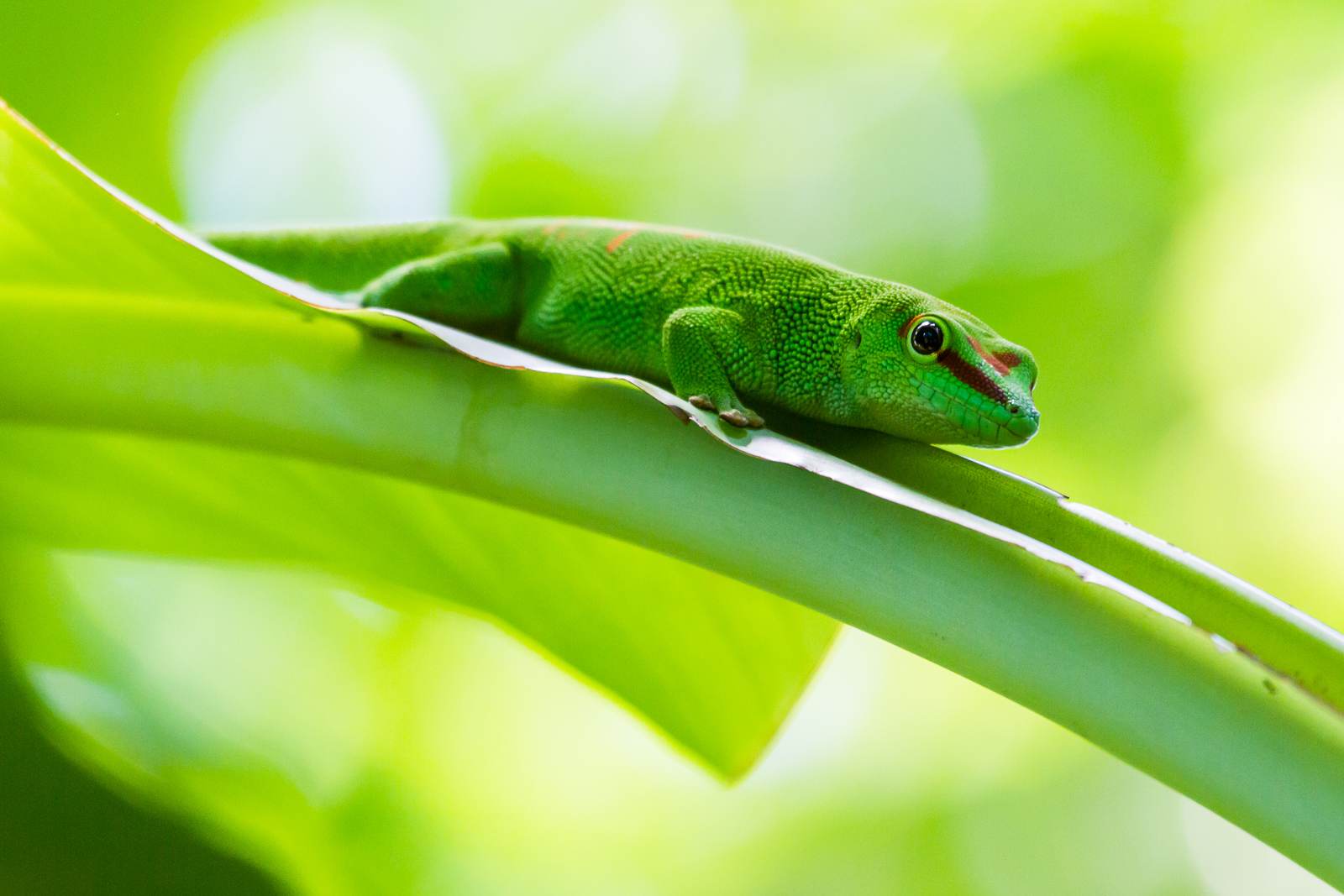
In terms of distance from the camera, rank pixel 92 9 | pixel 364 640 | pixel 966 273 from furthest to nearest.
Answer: pixel 966 273 < pixel 364 640 < pixel 92 9

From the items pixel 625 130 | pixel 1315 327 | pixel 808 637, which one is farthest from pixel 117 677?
pixel 1315 327

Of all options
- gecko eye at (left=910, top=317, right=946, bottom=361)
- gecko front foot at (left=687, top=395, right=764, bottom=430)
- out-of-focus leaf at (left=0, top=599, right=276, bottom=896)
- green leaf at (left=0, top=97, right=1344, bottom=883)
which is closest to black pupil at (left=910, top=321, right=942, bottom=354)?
gecko eye at (left=910, top=317, right=946, bottom=361)

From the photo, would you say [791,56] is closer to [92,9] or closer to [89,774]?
[92,9]

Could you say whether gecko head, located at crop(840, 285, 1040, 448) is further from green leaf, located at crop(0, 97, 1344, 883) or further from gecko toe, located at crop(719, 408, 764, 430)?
green leaf, located at crop(0, 97, 1344, 883)

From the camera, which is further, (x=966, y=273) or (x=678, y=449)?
(x=966, y=273)

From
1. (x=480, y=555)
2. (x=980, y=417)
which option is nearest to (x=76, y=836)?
(x=480, y=555)

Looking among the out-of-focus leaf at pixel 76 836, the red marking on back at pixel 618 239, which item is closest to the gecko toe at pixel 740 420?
the red marking on back at pixel 618 239
